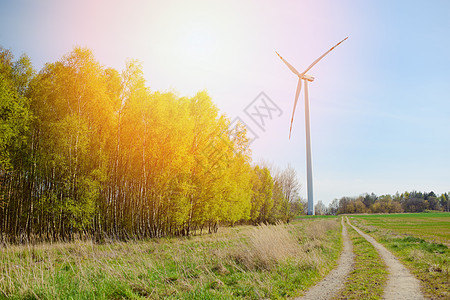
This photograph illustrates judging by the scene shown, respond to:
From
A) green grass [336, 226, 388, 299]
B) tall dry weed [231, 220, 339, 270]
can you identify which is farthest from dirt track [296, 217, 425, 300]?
tall dry weed [231, 220, 339, 270]

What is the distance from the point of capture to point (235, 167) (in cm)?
3117

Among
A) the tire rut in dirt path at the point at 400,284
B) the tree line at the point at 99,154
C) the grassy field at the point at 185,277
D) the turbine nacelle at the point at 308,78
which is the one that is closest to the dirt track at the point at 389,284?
the tire rut in dirt path at the point at 400,284

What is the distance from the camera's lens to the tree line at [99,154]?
18.3m

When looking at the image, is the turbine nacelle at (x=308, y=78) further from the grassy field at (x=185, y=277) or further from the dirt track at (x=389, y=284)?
the grassy field at (x=185, y=277)

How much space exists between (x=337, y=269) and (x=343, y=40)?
125ft

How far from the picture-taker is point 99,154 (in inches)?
795

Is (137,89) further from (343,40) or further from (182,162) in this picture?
(343,40)

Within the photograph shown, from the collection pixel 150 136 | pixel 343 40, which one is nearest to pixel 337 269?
pixel 150 136

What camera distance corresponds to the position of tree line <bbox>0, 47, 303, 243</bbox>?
1828 cm

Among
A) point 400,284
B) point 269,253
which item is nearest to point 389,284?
point 400,284

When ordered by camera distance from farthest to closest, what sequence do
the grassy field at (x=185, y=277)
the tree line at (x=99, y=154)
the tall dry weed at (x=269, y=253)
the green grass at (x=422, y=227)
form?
the green grass at (x=422, y=227), the tree line at (x=99, y=154), the tall dry weed at (x=269, y=253), the grassy field at (x=185, y=277)

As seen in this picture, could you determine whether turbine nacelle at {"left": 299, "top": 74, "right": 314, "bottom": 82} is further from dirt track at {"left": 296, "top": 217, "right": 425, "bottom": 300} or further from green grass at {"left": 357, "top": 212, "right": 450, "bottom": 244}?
dirt track at {"left": 296, "top": 217, "right": 425, "bottom": 300}

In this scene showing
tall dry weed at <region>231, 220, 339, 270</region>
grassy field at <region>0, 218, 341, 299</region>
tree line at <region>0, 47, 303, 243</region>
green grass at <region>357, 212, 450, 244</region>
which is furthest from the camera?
green grass at <region>357, 212, 450, 244</region>

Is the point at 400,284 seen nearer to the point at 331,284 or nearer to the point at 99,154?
the point at 331,284
